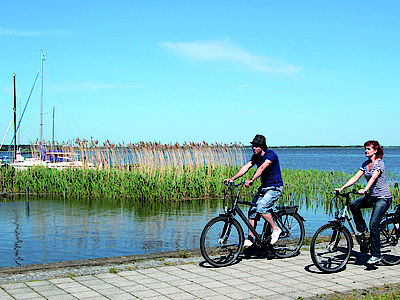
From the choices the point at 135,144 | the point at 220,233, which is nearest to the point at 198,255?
the point at 220,233

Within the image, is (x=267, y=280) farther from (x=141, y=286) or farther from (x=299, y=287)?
(x=141, y=286)

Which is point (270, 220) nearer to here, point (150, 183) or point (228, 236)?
point (228, 236)

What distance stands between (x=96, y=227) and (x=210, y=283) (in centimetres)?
789

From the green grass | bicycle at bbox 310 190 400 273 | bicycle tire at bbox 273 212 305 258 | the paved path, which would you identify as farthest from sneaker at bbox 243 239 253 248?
the green grass

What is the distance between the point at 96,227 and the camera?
1343 cm

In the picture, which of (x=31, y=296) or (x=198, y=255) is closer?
(x=31, y=296)

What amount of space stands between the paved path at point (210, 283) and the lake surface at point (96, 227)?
3.26 m

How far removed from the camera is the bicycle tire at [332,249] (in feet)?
22.3

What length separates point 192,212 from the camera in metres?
16.8

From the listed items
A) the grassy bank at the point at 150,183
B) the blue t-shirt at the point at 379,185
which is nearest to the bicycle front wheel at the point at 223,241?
the blue t-shirt at the point at 379,185

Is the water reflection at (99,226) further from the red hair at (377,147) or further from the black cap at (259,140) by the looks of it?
the red hair at (377,147)

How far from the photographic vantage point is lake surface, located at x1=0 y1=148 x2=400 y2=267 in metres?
10.1

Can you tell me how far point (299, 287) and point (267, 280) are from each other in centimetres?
49

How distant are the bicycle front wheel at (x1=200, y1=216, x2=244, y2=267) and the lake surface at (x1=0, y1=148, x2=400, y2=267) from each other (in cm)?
314
